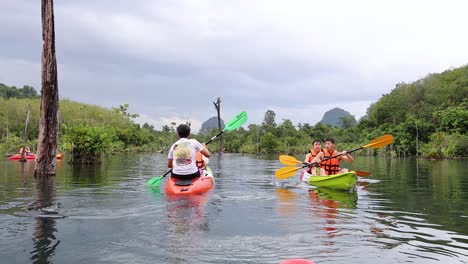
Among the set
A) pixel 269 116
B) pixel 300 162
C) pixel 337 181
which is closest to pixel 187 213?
pixel 337 181

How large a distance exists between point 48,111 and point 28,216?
6227mm

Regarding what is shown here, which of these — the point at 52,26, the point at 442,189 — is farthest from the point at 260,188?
the point at 52,26

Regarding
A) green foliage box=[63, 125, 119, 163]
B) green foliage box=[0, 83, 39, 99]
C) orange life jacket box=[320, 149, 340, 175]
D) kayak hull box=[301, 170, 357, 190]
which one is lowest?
kayak hull box=[301, 170, 357, 190]

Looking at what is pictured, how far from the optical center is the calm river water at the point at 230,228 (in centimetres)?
405

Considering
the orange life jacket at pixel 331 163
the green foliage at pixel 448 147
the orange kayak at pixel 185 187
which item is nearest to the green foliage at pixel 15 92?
the green foliage at pixel 448 147

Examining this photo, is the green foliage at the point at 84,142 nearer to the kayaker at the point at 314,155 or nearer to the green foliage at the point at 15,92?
the kayaker at the point at 314,155

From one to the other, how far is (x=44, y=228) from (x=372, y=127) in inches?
2280

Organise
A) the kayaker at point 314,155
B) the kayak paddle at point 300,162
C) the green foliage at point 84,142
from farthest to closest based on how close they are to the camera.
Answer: the green foliage at point 84,142 < the kayaker at point 314,155 < the kayak paddle at point 300,162

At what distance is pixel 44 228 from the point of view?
5168 millimetres

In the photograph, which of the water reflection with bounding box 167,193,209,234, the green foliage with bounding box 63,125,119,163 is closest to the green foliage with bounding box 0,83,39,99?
the green foliage with bounding box 63,125,119,163

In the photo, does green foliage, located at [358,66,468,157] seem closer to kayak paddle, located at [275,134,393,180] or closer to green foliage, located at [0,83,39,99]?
kayak paddle, located at [275,134,393,180]

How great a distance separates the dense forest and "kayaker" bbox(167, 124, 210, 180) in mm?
28483

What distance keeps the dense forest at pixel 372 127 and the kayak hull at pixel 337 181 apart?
28.1 metres

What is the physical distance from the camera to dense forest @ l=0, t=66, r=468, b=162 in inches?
1572
